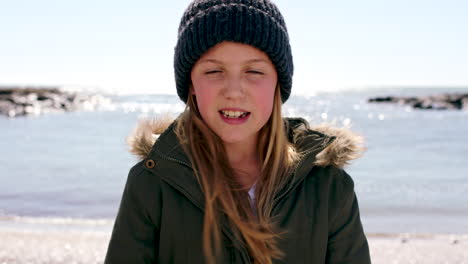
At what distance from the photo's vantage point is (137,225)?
2064 mm

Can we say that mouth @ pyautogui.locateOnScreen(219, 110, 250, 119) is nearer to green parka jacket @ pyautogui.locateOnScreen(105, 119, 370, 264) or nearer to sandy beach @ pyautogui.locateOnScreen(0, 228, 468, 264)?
green parka jacket @ pyautogui.locateOnScreen(105, 119, 370, 264)

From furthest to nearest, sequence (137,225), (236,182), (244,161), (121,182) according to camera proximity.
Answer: (121,182), (244,161), (236,182), (137,225)

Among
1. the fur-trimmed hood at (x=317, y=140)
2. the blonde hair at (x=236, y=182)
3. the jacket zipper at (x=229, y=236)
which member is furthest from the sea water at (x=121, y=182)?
the jacket zipper at (x=229, y=236)

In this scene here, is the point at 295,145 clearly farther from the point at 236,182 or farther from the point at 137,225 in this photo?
the point at 137,225

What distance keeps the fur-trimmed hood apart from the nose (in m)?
0.40

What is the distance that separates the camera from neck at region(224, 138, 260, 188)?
237 centimetres

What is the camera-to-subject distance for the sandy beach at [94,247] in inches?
210

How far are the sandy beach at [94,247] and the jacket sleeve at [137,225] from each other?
11.0ft

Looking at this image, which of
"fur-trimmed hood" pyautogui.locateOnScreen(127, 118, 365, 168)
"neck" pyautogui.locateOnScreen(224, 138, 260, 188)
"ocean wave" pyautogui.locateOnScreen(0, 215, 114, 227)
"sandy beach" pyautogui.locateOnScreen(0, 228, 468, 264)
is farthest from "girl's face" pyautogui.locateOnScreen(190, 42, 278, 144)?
"ocean wave" pyautogui.locateOnScreen(0, 215, 114, 227)

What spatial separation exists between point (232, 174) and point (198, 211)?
292mm

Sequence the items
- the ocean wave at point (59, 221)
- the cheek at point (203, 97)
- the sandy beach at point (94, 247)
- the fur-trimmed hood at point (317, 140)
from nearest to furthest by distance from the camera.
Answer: the cheek at point (203, 97) < the fur-trimmed hood at point (317, 140) < the sandy beach at point (94, 247) < the ocean wave at point (59, 221)

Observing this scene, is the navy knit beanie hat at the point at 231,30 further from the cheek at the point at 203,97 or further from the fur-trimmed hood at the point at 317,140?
the fur-trimmed hood at the point at 317,140

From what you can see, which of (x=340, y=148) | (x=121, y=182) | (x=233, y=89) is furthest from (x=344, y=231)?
(x=121, y=182)

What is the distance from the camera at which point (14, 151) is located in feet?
46.6
